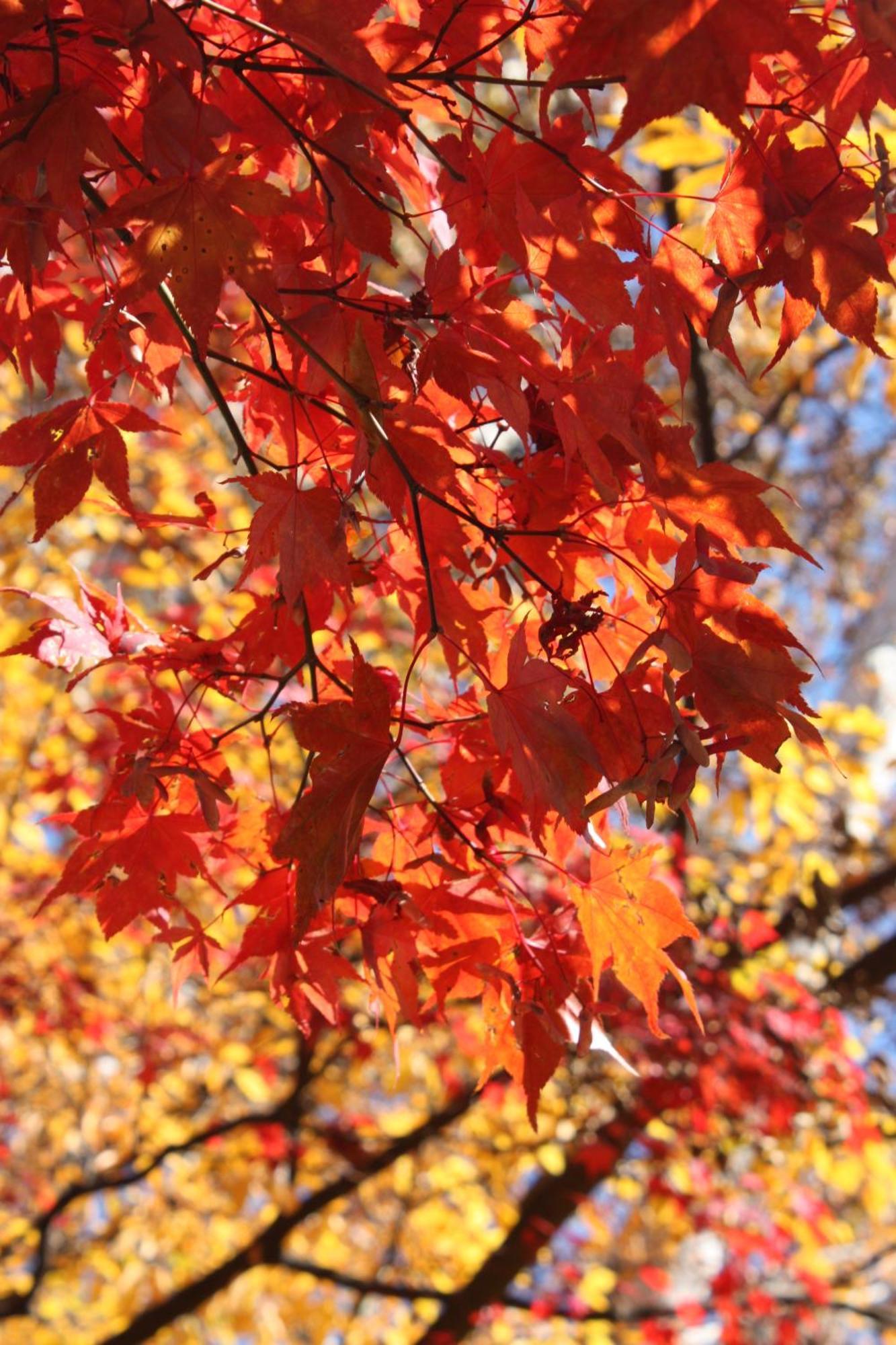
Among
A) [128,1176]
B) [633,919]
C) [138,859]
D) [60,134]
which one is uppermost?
[128,1176]

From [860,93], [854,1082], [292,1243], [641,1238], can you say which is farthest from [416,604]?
[641,1238]

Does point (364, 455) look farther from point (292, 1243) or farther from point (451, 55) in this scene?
point (292, 1243)

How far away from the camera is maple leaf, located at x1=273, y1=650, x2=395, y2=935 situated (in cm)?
93

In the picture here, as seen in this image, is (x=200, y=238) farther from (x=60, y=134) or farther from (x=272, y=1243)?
(x=272, y=1243)

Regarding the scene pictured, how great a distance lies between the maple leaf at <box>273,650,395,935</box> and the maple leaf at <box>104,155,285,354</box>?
32cm

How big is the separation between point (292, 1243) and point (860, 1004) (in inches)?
112

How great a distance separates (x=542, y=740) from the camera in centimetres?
96

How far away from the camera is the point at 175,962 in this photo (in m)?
1.41

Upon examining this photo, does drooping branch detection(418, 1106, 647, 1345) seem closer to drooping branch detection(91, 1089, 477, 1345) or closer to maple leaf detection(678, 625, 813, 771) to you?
drooping branch detection(91, 1089, 477, 1345)

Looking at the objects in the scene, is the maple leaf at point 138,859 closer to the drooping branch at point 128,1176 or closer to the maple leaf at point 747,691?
the maple leaf at point 747,691

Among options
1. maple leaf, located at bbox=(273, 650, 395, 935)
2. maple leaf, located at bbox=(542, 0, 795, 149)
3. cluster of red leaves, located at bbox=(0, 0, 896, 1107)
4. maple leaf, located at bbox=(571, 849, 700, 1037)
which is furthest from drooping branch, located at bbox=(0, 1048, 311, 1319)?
maple leaf, located at bbox=(542, 0, 795, 149)

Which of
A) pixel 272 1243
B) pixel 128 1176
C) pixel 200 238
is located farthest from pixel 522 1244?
pixel 200 238

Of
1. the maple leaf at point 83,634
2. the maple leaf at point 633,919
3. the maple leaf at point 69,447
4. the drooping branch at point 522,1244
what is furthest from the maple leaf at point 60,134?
the drooping branch at point 522,1244

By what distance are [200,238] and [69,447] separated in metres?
0.34
